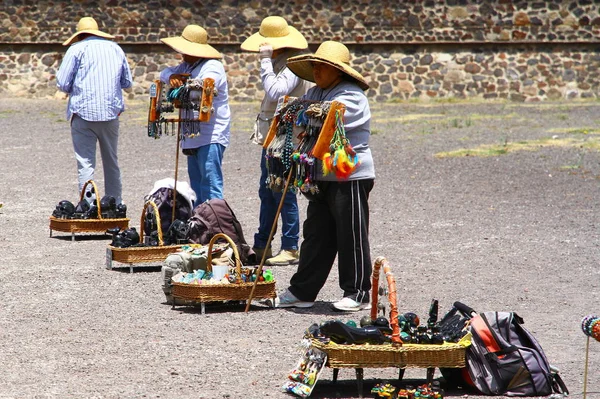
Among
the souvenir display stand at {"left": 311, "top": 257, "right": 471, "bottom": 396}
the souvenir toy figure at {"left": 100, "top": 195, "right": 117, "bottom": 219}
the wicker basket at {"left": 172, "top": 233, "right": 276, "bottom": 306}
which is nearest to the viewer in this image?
the souvenir display stand at {"left": 311, "top": 257, "right": 471, "bottom": 396}

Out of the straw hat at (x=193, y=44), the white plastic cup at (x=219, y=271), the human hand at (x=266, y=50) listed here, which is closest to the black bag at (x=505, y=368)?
the white plastic cup at (x=219, y=271)

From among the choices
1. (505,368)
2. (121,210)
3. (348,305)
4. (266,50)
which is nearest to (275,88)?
(266,50)

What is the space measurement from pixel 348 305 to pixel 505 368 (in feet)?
5.56

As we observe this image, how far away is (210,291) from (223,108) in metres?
2.43

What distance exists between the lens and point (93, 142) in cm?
956

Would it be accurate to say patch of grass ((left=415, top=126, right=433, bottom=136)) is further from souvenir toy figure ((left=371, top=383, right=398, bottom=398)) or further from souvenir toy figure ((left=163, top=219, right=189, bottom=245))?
souvenir toy figure ((left=371, top=383, right=398, bottom=398))

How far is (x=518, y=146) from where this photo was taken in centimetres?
1538

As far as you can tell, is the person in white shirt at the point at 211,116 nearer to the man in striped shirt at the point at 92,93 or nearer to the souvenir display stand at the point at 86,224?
the souvenir display stand at the point at 86,224

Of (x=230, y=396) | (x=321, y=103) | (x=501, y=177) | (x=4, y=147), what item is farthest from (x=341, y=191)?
(x=4, y=147)

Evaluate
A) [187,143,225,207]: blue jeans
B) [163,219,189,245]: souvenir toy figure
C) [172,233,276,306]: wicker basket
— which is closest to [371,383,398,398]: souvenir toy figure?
[172,233,276,306]: wicker basket

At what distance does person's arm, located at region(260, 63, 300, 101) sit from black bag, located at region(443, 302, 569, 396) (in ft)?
9.36

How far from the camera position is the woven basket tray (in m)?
4.67

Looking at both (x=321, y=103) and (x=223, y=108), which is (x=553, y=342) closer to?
(x=321, y=103)

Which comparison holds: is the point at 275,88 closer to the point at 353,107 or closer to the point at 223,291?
the point at 353,107
